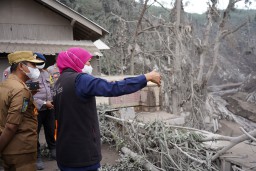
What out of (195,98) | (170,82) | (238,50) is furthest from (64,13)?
(238,50)

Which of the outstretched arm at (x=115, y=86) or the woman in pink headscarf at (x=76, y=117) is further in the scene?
the woman in pink headscarf at (x=76, y=117)

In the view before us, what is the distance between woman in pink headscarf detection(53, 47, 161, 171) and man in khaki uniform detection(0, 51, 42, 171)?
39 centimetres

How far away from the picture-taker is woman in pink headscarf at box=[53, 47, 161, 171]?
2.61 metres

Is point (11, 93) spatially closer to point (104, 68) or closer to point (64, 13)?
point (64, 13)

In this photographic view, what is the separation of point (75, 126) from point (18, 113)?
624 mm

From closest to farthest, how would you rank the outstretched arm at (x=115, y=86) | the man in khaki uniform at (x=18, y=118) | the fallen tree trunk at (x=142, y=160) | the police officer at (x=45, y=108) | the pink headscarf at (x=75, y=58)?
1. the outstretched arm at (x=115, y=86)
2. the pink headscarf at (x=75, y=58)
3. the man in khaki uniform at (x=18, y=118)
4. the fallen tree trunk at (x=142, y=160)
5. the police officer at (x=45, y=108)

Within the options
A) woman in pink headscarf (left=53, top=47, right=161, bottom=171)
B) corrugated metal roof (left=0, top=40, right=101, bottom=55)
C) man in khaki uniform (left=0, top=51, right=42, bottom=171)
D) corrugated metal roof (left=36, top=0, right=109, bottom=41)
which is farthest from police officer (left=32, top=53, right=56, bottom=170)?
corrugated metal roof (left=36, top=0, right=109, bottom=41)

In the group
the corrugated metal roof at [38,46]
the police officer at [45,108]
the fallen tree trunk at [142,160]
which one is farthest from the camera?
the corrugated metal roof at [38,46]

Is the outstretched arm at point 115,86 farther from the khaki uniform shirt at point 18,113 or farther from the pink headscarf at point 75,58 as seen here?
the khaki uniform shirt at point 18,113

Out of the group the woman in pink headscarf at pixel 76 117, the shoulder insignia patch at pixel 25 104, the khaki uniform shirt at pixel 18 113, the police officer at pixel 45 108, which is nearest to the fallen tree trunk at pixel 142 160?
the police officer at pixel 45 108

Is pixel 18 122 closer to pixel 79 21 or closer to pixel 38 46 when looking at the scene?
pixel 38 46

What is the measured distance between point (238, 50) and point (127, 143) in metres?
34.2

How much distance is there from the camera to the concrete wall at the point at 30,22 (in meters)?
9.12

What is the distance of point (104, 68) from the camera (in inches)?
843
